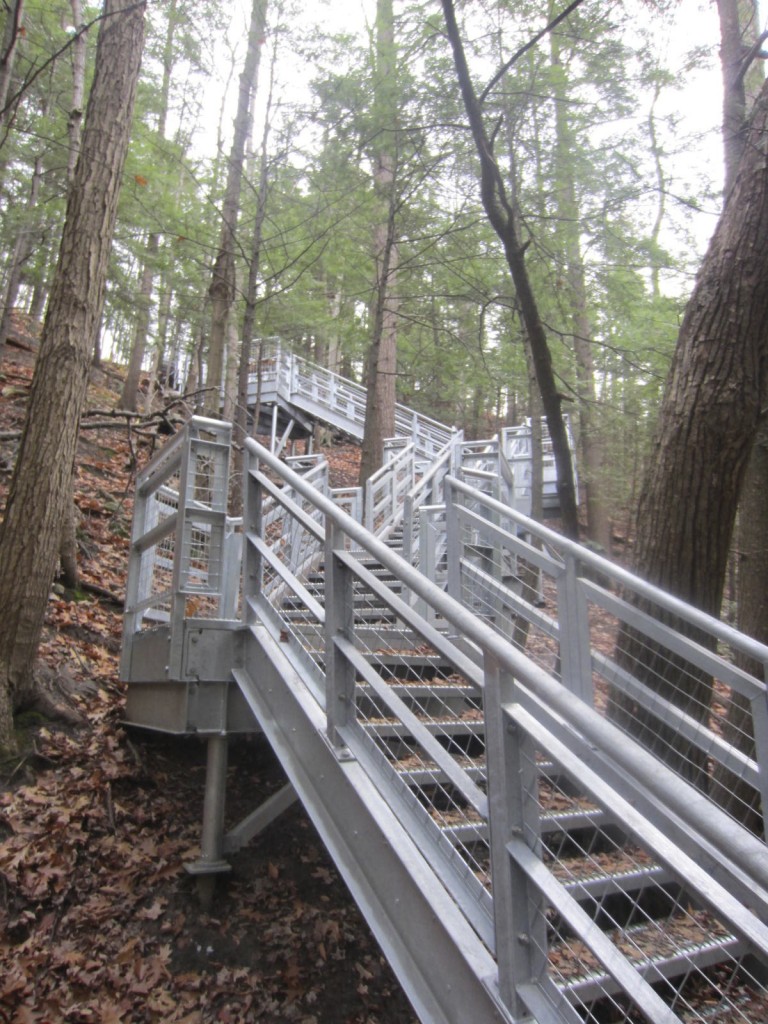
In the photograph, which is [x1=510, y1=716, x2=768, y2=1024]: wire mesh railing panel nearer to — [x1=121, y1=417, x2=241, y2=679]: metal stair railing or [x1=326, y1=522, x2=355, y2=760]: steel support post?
[x1=326, y1=522, x2=355, y2=760]: steel support post

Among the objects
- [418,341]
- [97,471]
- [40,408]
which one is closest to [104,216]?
[40,408]

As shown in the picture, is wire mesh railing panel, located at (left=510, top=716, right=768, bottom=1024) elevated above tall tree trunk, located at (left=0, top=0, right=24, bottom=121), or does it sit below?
below

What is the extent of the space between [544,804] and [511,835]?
2.51m

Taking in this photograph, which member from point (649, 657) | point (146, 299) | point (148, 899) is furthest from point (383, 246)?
point (148, 899)

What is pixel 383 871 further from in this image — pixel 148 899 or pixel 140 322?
pixel 140 322

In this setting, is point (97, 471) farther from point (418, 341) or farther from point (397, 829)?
point (397, 829)

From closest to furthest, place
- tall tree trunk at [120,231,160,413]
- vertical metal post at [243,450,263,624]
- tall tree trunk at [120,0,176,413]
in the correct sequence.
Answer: vertical metal post at [243,450,263,624], tall tree trunk at [120,0,176,413], tall tree trunk at [120,231,160,413]

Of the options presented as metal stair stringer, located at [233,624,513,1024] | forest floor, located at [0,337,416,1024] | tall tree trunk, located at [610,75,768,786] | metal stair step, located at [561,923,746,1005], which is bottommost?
forest floor, located at [0,337,416,1024]

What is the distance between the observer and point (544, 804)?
4.54m

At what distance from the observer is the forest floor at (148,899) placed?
3936mm

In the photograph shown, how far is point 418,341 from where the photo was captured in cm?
1644

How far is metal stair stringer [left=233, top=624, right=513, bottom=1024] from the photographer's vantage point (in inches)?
94.6

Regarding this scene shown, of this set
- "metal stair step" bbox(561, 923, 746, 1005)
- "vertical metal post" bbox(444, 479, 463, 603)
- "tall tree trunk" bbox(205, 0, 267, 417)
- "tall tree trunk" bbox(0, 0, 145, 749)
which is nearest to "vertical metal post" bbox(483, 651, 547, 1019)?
"metal stair step" bbox(561, 923, 746, 1005)

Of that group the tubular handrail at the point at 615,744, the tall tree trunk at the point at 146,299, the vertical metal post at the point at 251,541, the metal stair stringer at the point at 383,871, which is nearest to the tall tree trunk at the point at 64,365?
the vertical metal post at the point at 251,541
